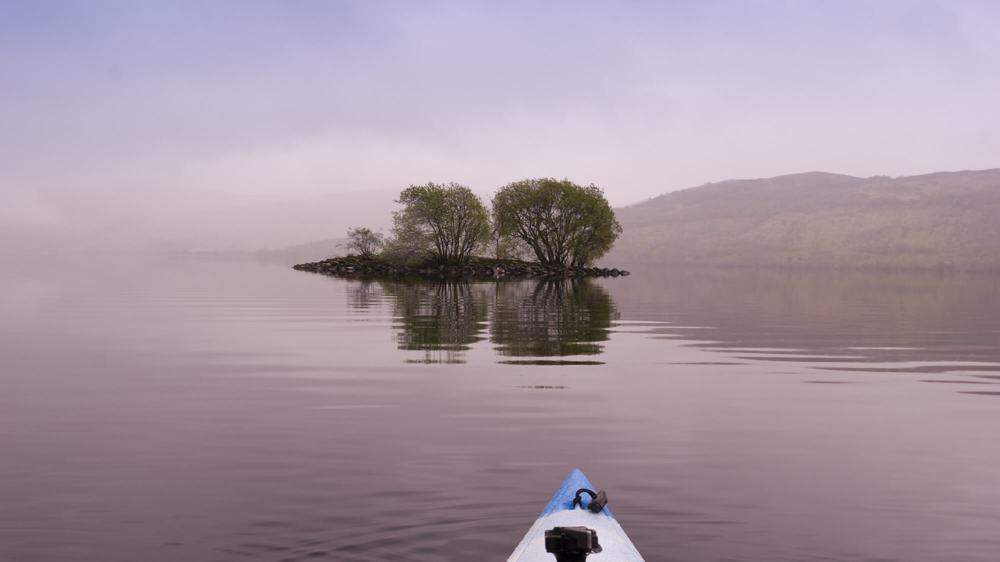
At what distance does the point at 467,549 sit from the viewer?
7105 mm

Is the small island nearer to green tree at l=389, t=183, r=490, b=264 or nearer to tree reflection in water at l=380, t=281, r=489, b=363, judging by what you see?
green tree at l=389, t=183, r=490, b=264

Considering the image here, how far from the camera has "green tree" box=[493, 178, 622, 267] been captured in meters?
92.3

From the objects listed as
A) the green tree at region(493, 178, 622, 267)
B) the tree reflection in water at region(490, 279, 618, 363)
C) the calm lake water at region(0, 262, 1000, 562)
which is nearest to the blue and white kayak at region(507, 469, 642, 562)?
the calm lake water at region(0, 262, 1000, 562)

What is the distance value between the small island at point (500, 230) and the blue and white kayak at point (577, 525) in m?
79.6

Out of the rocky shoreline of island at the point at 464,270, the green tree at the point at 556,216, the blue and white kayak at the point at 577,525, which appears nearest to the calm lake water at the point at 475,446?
the blue and white kayak at the point at 577,525

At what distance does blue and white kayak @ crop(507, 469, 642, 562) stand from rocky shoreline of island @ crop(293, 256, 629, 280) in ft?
250

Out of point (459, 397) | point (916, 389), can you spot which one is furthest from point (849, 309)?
point (459, 397)

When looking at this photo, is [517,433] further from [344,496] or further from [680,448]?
[344,496]

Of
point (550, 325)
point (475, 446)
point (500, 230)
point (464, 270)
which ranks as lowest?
point (475, 446)

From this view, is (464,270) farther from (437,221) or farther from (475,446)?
(475,446)

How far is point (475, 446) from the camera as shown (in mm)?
10547

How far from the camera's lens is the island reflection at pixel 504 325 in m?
21.0

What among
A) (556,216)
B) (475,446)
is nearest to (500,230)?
(556,216)

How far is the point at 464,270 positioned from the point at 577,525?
3247 inches
